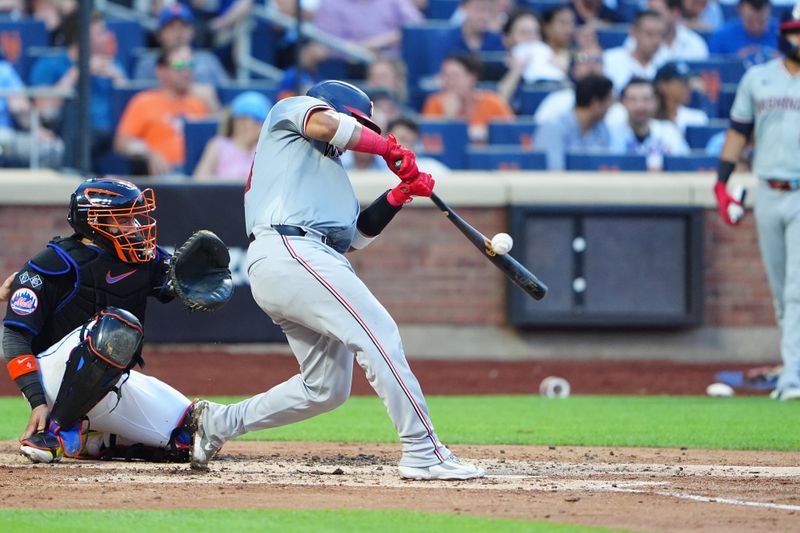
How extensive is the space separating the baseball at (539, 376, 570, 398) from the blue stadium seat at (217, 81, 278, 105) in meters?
3.95

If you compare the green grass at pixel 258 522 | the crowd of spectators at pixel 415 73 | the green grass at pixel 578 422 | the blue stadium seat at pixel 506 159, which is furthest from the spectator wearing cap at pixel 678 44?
the green grass at pixel 258 522

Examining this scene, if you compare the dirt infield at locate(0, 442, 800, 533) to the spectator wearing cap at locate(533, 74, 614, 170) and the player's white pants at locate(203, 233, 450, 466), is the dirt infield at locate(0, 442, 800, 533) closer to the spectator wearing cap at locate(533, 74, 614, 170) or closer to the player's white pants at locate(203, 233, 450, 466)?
the player's white pants at locate(203, 233, 450, 466)

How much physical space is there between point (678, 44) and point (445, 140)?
3631 millimetres

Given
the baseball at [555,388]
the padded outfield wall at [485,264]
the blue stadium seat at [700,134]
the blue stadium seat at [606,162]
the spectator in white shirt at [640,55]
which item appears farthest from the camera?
the spectator in white shirt at [640,55]

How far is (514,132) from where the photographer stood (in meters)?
12.4

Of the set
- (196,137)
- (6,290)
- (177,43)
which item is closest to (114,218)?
(6,290)

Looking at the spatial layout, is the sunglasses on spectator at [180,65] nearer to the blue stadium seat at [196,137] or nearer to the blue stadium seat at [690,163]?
the blue stadium seat at [196,137]

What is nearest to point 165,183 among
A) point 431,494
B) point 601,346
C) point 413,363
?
point 413,363

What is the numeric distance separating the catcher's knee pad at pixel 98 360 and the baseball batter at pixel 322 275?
1.38 feet

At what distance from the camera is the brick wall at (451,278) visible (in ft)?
37.4

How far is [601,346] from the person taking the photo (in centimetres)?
1153

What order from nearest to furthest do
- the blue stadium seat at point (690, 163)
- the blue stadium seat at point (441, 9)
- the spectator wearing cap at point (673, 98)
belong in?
the blue stadium seat at point (690, 163)
the spectator wearing cap at point (673, 98)
the blue stadium seat at point (441, 9)

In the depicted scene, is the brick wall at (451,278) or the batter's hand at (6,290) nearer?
the batter's hand at (6,290)

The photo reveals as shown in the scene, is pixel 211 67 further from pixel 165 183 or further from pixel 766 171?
A: pixel 766 171
